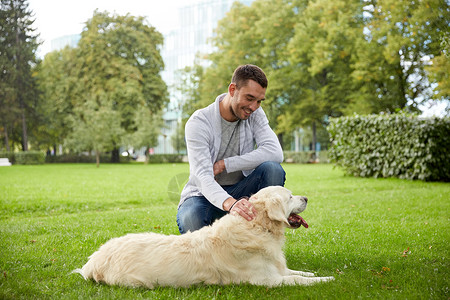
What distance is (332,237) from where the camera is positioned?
6.20 metres

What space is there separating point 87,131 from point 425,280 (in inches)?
1404

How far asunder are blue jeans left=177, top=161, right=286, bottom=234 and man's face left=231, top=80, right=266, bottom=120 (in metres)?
0.77

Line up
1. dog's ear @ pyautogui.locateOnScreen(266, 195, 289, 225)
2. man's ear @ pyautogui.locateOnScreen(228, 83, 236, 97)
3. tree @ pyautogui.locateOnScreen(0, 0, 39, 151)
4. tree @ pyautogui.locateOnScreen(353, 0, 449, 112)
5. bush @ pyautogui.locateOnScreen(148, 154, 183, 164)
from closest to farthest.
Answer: dog's ear @ pyautogui.locateOnScreen(266, 195, 289, 225) < man's ear @ pyautogui.locateOnScreen(228, 83, 236, 97) < tree @ pyautogui.locateOnScreen(353, 0, 449, 112) < tree @ pyautogui.locateOnScreen(0, 0, 39, 151) < bush @ pyautogui.locateOnScreen(148, 154, 183, 164)

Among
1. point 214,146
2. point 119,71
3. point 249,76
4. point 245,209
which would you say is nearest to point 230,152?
point 214,146

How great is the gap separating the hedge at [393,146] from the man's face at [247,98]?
39.1 feet

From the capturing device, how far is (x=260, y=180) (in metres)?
4.92

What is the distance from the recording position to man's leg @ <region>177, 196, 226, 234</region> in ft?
15.4

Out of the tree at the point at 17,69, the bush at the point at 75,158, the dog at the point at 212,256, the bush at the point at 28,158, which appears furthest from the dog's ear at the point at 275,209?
the bush at the point at 75,158

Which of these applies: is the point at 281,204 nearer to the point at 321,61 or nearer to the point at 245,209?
the point at 245,209

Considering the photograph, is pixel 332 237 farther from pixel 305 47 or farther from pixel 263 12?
pixel 263 12

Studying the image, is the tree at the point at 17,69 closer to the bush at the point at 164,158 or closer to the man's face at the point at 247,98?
the bush at the point at 164,158

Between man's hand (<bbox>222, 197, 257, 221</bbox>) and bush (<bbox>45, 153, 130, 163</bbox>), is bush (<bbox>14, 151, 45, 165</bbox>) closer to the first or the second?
bush (<bbox>45, 153, 130, 163</bbox>)

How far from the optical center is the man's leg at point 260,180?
4836mm

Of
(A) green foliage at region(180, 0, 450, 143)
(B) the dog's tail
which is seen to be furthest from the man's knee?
(A) green foliage at region(180, 0, 450, 143)
